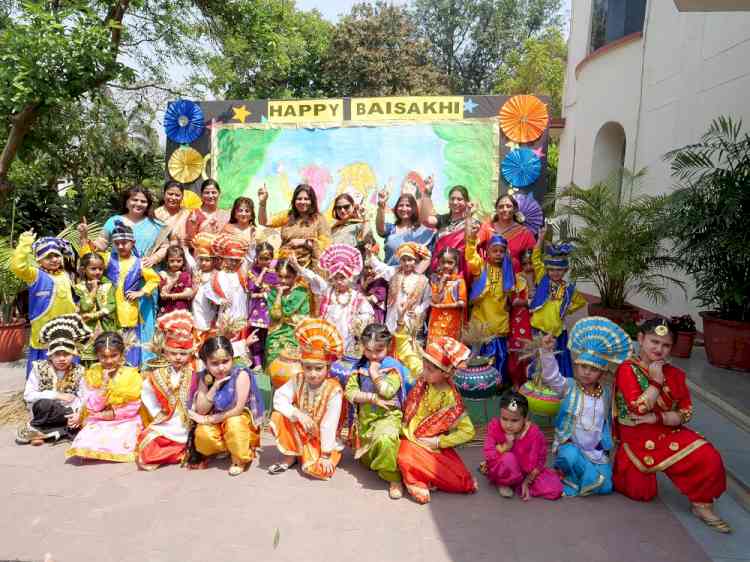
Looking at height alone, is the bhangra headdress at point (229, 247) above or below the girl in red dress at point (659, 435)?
above

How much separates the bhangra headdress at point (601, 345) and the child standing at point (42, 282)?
388 centimetres

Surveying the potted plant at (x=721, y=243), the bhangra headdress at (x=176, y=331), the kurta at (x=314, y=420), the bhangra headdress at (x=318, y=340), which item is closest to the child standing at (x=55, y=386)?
the bhangra headdress at (x=176, y=331)

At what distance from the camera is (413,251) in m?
4.67

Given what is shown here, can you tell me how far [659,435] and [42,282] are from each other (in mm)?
4539

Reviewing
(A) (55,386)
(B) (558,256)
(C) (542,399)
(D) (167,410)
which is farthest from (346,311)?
(A) (55,386)

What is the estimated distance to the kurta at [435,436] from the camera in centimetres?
331

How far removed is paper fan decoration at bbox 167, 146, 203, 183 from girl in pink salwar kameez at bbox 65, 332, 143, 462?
14.1 feet

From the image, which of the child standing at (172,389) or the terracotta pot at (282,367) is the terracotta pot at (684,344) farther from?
the child standing at (172,389)

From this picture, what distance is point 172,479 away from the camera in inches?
137

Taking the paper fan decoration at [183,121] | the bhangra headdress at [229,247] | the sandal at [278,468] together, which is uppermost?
the paper fan decoration at [183,121]

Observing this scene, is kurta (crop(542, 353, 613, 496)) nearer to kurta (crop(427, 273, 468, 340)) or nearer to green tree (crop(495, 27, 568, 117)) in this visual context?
kurta (crop(427, 273, 468, 340))

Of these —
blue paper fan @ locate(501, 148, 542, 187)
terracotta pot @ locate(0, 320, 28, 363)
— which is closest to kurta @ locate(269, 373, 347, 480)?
terracotta pot @ locate(0, 320, 28, 363)

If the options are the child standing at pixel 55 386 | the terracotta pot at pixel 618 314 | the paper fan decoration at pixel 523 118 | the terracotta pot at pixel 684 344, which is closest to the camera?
the child standing at pixel 55 386

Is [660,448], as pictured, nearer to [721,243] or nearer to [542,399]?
[542,399]
